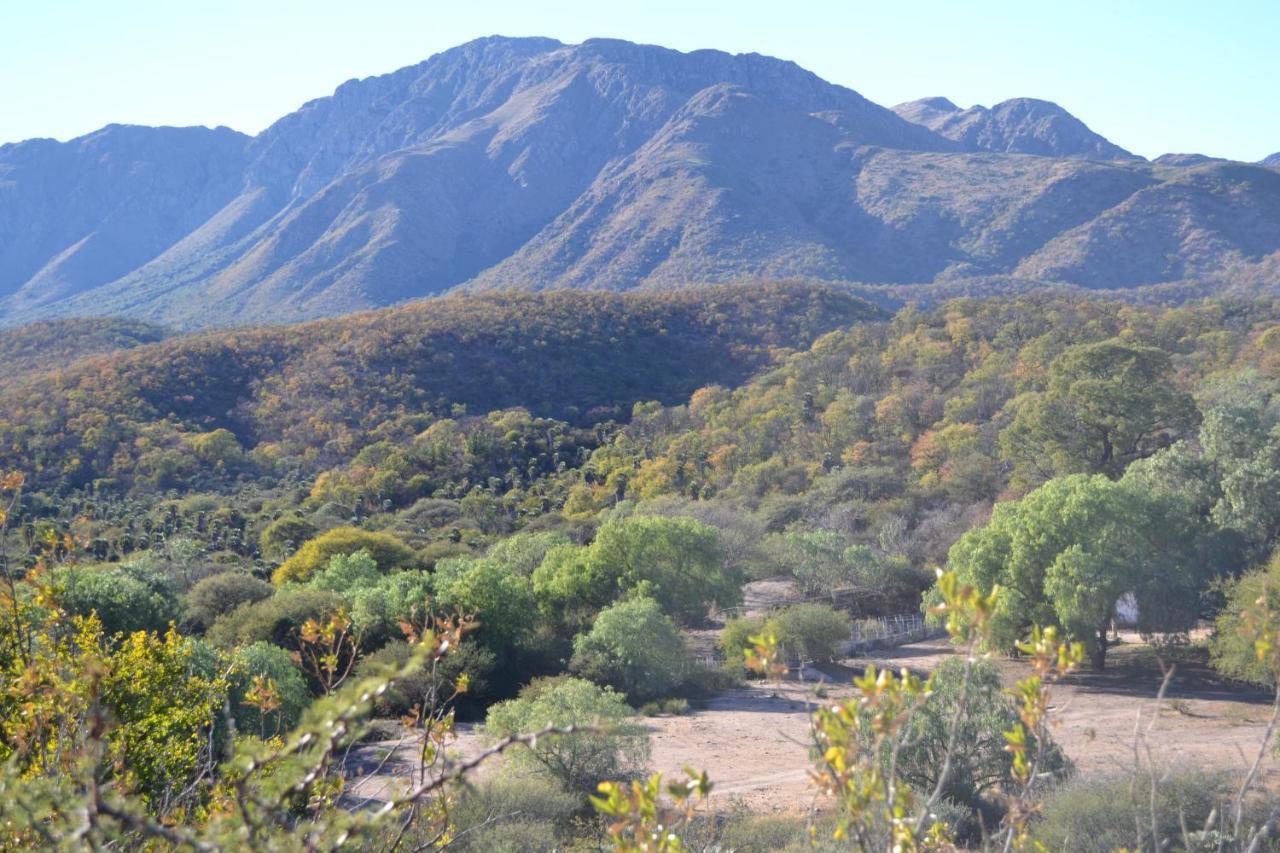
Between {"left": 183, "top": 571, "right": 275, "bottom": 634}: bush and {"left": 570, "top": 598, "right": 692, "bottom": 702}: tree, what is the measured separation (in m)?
8.29

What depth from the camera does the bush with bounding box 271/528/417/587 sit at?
30328mm

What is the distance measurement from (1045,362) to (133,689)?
47.6 metres

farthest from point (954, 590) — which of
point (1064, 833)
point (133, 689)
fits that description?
point (1064, 833)

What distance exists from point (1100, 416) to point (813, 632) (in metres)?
13.2

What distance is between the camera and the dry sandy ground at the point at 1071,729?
15.1 meters

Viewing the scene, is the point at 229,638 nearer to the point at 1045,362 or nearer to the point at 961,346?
the point at 1045,362

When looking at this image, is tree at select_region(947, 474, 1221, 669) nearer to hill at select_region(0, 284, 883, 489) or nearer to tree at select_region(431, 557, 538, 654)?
tree at select_region(431, 557, 538, 654)

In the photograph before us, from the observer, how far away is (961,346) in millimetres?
58938

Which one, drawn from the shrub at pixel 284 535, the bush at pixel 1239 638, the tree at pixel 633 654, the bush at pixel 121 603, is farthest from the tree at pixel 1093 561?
the shrub at pixel 284 535

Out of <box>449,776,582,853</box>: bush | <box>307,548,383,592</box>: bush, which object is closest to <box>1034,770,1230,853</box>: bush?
<box>449,776,582,853</box>: bush

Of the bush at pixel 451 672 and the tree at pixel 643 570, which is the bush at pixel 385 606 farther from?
the tree at pixel 643 570

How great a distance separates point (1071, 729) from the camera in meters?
17.9

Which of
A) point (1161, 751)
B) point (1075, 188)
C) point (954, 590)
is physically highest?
point (1075, 188)

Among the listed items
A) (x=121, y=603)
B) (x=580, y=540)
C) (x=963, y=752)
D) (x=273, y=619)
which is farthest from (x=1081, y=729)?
(x=580, y=540)
